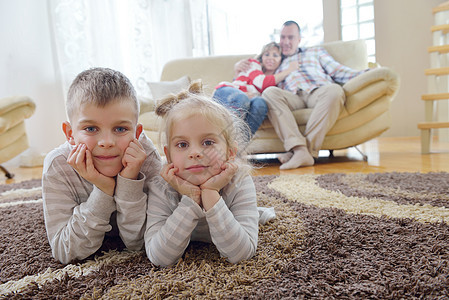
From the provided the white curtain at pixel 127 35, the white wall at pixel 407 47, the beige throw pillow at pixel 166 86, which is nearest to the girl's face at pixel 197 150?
the beige throw pillow at pixel 166 86

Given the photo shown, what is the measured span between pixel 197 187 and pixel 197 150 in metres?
0.07

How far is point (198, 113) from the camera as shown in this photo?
2.30 ft

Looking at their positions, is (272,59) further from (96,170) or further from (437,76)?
(96,170)

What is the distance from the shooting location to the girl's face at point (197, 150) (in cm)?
68

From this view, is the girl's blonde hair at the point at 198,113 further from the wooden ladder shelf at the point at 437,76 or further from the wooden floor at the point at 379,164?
the wooden ladder shelf at the point at 437,76

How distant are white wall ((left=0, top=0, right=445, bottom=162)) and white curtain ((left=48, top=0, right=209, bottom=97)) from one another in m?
0.16

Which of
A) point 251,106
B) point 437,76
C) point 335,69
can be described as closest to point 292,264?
point 251,106

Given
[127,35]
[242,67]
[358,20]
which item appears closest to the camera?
[242,67]

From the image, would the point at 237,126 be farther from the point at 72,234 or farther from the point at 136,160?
the point at 72,234

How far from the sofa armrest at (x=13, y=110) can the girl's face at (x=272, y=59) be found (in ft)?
4.98

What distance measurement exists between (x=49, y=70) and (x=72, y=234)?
9.44 ft

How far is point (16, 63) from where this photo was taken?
10.1 feet

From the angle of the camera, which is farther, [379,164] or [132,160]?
[379,164]

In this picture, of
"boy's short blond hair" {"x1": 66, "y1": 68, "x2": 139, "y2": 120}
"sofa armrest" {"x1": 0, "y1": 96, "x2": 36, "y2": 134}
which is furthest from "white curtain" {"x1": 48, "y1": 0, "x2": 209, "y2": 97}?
"boy's short blond hair" {"x1": 66, "y1": 68, "x2": 139, "y2": 120}
